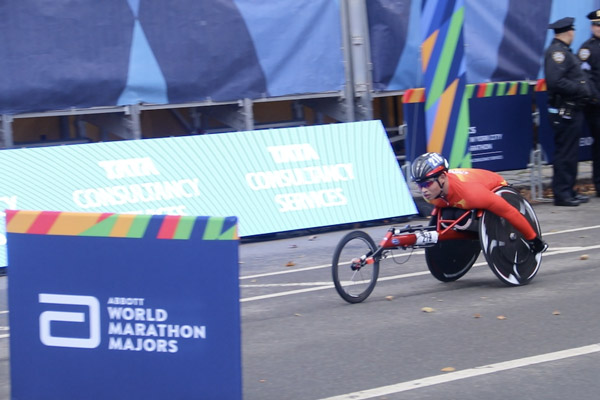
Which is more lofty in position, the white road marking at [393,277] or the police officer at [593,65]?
the police officer at [593,65]

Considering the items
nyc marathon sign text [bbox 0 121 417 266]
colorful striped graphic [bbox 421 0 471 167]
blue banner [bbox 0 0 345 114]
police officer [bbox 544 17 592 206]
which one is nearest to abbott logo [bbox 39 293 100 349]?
nyc marathon sign text [bbox 0 121 417 266]

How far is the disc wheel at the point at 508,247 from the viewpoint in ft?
26.7

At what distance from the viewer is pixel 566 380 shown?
18.6 ft

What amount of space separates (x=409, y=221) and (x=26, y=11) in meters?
5.43

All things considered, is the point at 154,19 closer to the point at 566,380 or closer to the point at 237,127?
the point at 237,127

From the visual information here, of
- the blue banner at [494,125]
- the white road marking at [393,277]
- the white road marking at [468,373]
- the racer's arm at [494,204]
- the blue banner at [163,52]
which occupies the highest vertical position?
the blue banner at [163,52]

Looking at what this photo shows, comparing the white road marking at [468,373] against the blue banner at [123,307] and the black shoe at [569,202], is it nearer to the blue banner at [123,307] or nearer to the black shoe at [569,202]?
the blue banner at [123,307]

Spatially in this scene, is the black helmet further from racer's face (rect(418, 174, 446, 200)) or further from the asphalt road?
the asphalt road

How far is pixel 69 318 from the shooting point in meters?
5.13

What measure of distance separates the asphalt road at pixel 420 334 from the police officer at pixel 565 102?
314cm

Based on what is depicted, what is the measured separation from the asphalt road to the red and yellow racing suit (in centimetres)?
58

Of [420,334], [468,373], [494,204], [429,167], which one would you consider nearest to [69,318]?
[468,373]

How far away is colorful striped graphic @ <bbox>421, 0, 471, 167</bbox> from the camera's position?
42.4ft

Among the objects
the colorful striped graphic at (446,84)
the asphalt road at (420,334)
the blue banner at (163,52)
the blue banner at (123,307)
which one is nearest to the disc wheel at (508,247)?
the asphalt road at (420,334)
